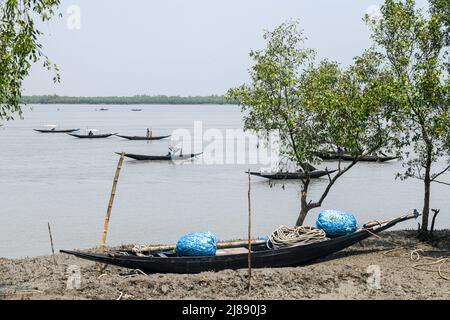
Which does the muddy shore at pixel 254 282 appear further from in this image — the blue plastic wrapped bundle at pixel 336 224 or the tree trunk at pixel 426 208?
the tree trunk at pixel 426 208

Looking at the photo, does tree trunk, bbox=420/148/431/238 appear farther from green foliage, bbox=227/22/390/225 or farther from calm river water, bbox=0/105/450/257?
calm river water, bbox=0/105/450/257

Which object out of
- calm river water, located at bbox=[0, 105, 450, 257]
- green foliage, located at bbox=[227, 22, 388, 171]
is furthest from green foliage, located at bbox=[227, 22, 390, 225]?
calm river water, located at bbox=[0, 105, 450, 257]

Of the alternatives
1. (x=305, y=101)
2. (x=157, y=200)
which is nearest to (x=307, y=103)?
(x=305, y=101)

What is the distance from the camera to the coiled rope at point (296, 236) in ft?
45.7

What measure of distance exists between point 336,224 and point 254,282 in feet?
10.5

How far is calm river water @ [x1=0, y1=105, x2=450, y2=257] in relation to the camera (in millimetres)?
23000

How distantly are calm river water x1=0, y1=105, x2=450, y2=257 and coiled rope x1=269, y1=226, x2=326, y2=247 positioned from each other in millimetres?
7809

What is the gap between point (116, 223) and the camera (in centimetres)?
2489

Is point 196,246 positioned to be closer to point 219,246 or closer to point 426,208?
point 219,246

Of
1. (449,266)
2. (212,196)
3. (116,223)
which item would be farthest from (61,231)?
(449,266)

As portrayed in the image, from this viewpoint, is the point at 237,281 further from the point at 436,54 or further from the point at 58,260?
the point at 436,54

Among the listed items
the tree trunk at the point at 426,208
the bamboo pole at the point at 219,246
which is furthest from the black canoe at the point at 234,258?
the tree trunk at the point at 426,208

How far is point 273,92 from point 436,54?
4327 millimetres
